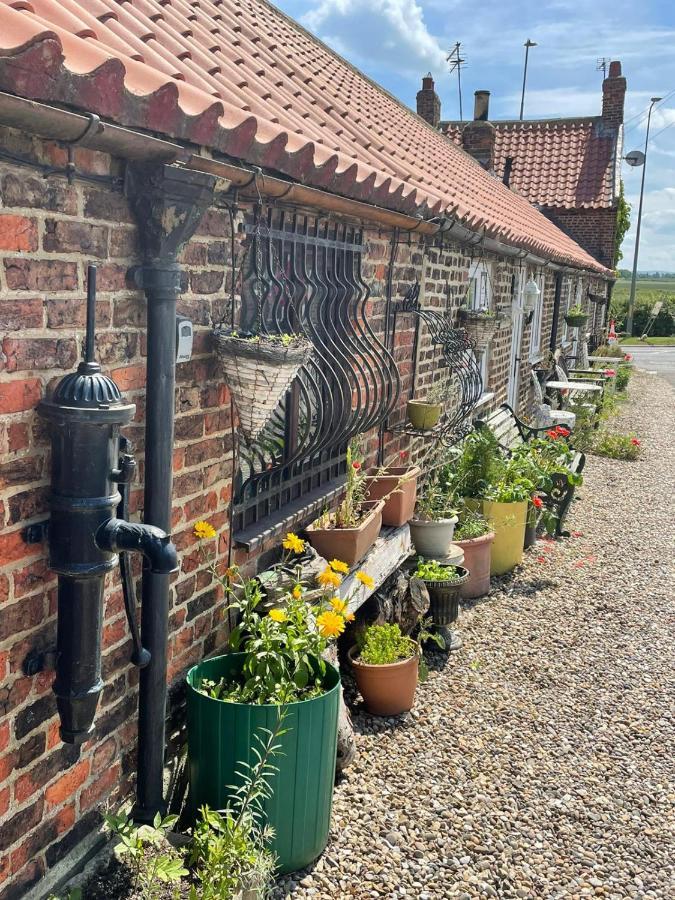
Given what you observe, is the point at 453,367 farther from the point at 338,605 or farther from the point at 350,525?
the point at 338,605

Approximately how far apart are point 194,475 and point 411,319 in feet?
9.84

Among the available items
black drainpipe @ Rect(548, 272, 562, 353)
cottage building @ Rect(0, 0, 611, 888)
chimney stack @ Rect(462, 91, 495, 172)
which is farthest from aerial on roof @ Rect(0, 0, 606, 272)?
chimney stack @ Rect(462, 91, 495, 172)

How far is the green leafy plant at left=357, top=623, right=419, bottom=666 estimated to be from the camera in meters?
4.46

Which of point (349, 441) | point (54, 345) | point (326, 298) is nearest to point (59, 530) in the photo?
point (54, 345)

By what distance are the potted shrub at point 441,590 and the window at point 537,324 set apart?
760cm

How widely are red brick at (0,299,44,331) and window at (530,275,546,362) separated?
10803mm

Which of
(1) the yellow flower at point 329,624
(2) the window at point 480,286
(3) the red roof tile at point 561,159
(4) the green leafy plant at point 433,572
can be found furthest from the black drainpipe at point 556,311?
(1) the yellow flower at point 329,624

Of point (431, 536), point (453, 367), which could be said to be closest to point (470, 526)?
point (431, 536)

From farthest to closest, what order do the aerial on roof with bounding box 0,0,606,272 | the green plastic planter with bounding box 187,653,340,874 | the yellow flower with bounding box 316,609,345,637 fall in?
the yellow flower with bounding box 316,609,345,637, the green plastic planter with bounding box 187,653,340,874, the aerial on roof with bounding box 0,0,606,272

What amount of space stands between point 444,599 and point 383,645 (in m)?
1.05

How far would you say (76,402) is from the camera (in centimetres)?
225

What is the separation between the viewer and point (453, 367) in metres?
6.45

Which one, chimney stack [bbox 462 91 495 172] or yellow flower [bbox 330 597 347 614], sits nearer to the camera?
yellow flower [bbox 330 597 347 614]

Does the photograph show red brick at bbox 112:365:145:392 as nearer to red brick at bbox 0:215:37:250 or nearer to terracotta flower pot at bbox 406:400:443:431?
red brick at bbox 0:215:37:250
